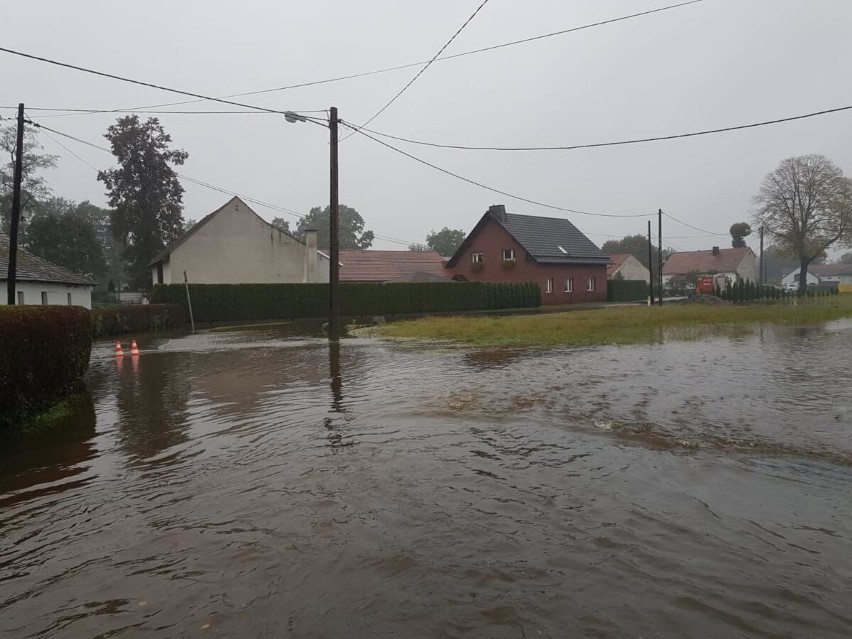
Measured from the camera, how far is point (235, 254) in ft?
123

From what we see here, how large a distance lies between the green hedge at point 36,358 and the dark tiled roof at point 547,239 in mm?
39024

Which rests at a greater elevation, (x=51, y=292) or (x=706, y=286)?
(x=706, y=286)

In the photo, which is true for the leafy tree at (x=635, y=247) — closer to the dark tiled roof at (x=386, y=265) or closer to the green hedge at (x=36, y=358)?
the dark tiled roof at (x=386, y=265)

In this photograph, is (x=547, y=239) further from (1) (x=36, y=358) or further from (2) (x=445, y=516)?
(2) (x=445, y=516)

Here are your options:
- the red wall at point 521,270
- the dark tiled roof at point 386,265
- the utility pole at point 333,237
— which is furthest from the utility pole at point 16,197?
the red wall at point 521,270

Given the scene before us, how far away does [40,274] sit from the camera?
28.0m

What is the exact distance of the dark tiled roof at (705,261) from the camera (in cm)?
7075

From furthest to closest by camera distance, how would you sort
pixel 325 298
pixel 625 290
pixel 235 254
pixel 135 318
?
pixel 625 290 → pixel 235 254 → pixel 325 298 → pixel 135 318

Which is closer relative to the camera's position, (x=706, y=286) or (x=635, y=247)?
(x=706, y=286)

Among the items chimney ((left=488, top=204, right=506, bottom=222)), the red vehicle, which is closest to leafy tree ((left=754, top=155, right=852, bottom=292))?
the red vehicle

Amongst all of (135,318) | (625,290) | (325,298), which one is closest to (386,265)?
(325,298)

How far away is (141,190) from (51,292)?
20.7 meters

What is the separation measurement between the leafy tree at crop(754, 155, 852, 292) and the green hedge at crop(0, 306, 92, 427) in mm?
62338

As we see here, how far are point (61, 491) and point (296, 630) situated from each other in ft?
10.8
